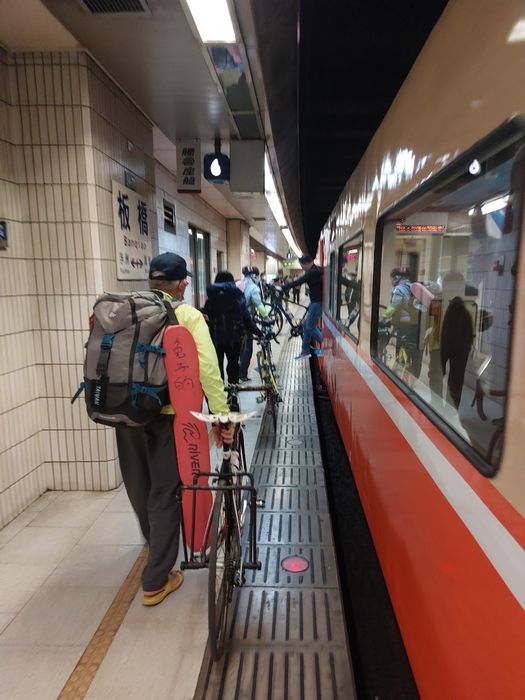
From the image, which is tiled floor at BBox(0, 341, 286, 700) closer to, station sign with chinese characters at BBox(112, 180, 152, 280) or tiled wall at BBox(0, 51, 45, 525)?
tiled wall at BBox(0, 51, 45, 525)

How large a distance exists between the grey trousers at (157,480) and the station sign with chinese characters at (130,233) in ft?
5.55

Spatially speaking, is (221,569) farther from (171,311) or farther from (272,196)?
(272,196)

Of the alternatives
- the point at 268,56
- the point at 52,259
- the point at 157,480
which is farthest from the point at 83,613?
the point at 268,56

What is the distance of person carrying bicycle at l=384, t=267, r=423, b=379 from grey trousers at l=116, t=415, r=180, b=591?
48.3 inches

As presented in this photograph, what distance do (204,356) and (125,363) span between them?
367mm

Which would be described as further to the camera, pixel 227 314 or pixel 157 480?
pixel 227 314

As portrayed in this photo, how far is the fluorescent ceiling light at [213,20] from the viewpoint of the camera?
2.23 metres

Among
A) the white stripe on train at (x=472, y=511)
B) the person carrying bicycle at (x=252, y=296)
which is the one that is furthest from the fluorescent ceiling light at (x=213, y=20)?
the person carrying bicycle at (x=252, y=296)

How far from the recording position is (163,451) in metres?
2.17

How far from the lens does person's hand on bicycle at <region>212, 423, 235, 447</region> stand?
2.07 metres

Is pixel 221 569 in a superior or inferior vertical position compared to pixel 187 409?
inferior

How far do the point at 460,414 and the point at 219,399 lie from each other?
45.1 inches

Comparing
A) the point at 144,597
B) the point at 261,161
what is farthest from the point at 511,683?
the point at 261,161

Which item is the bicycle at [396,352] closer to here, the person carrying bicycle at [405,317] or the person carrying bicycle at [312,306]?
the person carrying bicycle at [405,317]
